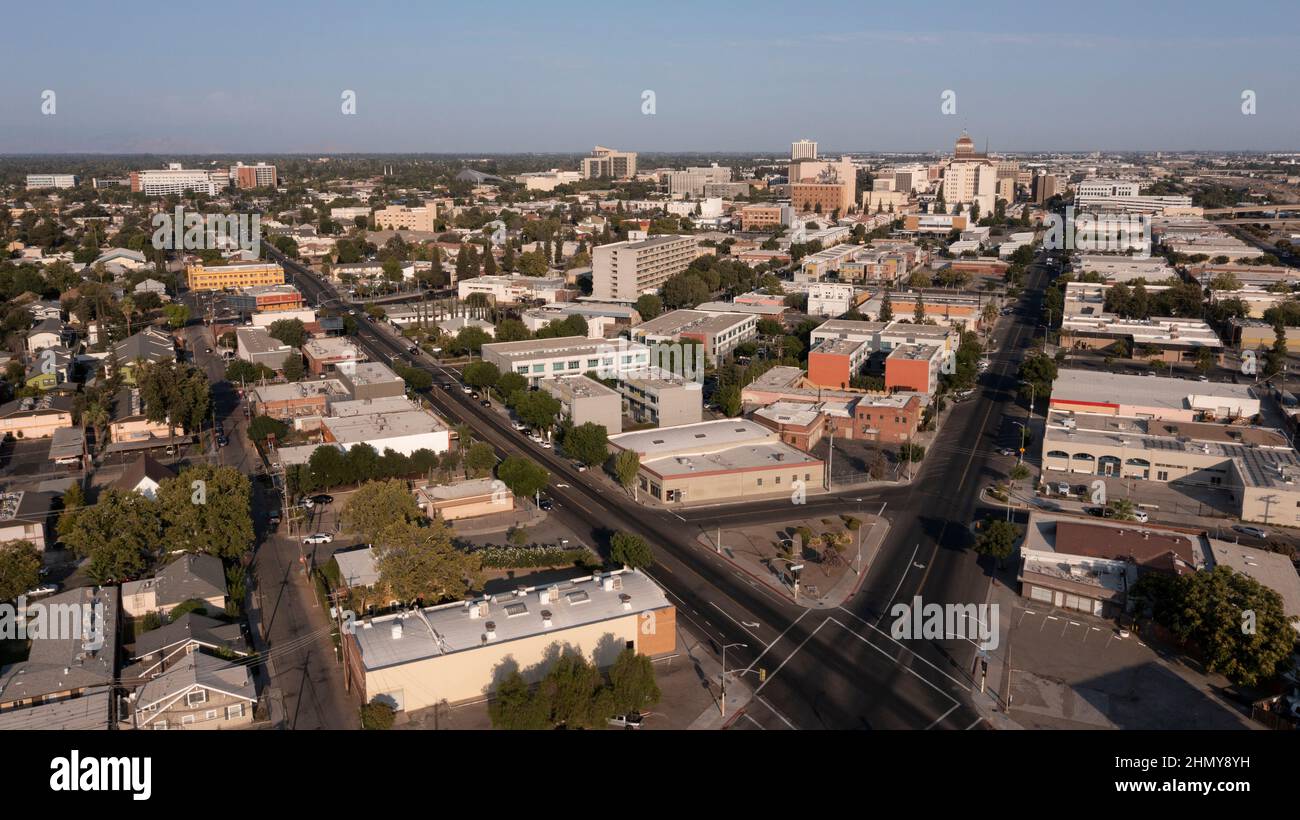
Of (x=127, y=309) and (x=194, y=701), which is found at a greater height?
(x=127, y=309)

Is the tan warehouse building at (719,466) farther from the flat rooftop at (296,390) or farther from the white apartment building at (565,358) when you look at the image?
the flat rooftop at (296,390)

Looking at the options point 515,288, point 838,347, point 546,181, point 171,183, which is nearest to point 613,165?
point 546,181

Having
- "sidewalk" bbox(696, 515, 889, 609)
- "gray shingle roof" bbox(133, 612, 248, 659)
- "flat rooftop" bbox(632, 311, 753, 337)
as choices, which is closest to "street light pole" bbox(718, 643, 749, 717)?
"sidewalk" bbox(696, 515, 889, 609)

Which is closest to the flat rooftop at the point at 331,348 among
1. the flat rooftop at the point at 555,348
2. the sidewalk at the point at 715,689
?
the flat rooftop at the point at 555,348

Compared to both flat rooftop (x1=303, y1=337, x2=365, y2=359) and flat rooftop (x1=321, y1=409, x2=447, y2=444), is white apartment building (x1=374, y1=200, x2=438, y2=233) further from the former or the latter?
flat rooftop (x1=321, y1=409, x2=447, y2=444)

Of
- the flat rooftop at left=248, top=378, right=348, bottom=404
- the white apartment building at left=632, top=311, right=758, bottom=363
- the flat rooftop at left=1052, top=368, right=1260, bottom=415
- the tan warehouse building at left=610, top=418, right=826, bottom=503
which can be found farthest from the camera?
the white apartment building at left=632, top=311, right=758, bottom=363

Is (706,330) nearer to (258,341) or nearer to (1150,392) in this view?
(1150,392)

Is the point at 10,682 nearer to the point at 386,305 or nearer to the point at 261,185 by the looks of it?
the point at 386,305
